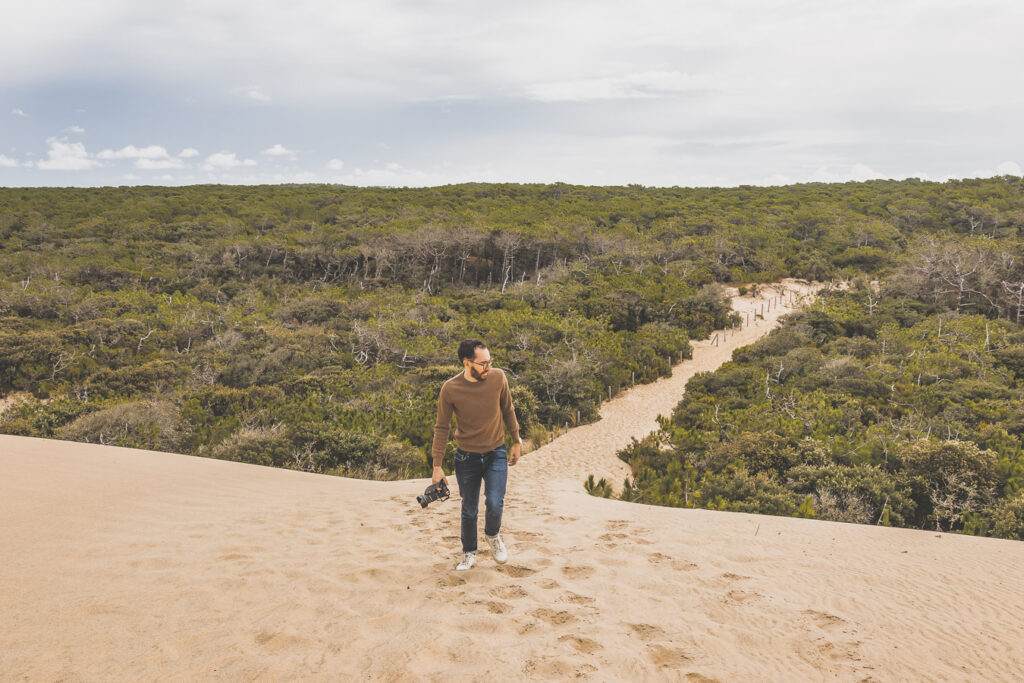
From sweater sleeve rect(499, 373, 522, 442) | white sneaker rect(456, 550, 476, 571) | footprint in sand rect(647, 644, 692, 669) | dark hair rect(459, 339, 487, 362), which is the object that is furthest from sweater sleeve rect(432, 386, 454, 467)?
footprint in sand rect(647, 644, 692, 669)

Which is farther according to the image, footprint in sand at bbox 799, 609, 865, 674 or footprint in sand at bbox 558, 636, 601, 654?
footprint in sand at bbox 558, 636, 601, 654

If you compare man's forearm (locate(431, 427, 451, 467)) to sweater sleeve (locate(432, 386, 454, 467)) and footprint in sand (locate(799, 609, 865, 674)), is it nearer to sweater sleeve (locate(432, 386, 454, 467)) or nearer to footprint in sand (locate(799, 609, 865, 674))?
sweater sleeve (locate(432, 386, 454, 467))

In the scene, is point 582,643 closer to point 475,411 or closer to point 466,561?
point 466,561

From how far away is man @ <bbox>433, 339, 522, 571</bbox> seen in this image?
3.84 meters

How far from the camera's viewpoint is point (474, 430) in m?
3.84

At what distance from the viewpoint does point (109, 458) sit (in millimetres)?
6879

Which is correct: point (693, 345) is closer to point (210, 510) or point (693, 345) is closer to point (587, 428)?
point (587, 428)

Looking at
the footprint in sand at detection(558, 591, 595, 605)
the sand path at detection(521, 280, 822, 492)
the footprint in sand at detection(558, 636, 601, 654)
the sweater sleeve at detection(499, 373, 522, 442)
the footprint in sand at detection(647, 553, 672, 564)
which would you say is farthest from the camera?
the sand path at detection(521, 280, 822, 492)

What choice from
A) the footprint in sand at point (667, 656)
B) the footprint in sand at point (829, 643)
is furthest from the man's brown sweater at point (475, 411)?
the footprint in sand at point (829, 643)

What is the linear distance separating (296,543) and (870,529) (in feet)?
19.2

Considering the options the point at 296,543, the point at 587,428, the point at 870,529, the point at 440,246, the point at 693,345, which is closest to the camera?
the point at 296,543

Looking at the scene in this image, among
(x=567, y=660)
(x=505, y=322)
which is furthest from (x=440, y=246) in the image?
(x=567, y=660)

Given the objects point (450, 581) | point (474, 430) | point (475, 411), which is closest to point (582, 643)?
point (450, 581)

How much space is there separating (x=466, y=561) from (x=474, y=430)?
1111mm
